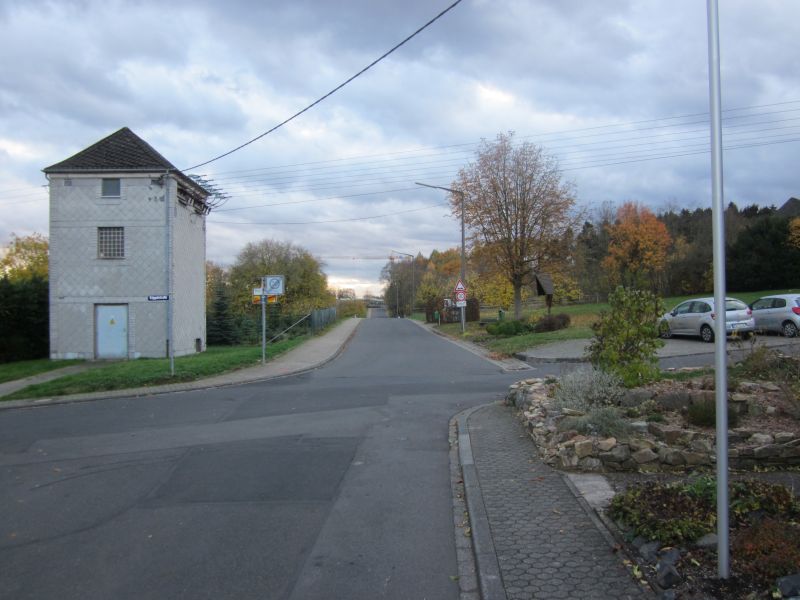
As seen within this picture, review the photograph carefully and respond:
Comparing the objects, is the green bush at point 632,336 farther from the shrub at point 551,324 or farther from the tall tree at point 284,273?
the tall tree at point 284,273

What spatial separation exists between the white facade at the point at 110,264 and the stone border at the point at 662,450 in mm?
20626

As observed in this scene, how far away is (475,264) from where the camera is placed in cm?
3694

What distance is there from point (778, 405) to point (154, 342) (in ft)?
72.3

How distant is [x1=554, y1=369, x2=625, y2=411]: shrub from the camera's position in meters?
8.39

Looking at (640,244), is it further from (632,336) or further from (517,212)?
(632,336)

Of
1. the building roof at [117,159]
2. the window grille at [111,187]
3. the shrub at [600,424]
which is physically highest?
the building roof at [117,159]

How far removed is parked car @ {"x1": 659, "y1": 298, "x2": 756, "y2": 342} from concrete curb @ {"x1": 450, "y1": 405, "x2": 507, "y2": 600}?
505 inches

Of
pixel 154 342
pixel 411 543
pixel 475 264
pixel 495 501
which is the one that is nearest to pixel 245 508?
pixel 411 543

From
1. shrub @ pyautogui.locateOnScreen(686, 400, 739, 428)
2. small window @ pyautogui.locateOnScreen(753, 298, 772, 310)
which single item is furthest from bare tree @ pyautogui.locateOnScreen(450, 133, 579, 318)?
shrub @ pyautogui.locateOnScreen(686, 400, 739, 428)

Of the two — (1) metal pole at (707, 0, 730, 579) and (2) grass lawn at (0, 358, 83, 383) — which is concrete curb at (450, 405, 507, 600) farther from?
(2) grass lawn at (0, 358, 83, 383)

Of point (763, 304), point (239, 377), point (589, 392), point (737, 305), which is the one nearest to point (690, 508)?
point (589, 392)

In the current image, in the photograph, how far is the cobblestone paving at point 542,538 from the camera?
13.0ft

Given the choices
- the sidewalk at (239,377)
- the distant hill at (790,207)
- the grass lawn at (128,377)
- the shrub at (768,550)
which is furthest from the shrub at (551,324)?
the distant hill at (790,207)

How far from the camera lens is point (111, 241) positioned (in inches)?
965
